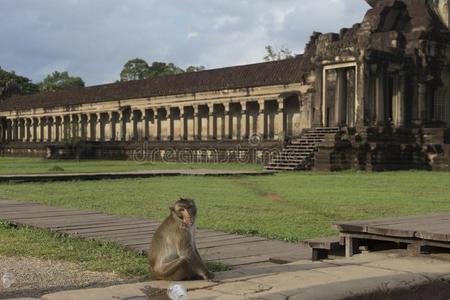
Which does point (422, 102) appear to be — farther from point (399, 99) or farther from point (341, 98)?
point (341, 98)

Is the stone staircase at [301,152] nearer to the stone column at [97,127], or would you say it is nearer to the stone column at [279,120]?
the stone column at [279,120]

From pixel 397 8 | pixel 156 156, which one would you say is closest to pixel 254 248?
pixel 397 8

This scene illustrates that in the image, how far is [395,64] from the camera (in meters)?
32.2

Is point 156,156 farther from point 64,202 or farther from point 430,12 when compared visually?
point 64,202

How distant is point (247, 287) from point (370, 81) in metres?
27.6

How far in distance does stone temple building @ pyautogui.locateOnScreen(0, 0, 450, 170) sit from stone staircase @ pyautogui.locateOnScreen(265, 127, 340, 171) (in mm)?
62

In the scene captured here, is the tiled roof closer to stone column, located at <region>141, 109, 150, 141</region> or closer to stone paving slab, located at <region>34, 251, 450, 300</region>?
stone column, located at <region>141, 109, 150, 141</region>

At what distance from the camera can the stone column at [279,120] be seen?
4059 cm

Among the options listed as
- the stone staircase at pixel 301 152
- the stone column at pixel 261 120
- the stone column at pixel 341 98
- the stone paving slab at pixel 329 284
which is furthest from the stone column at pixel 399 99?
the stone paving slab at pixel 329 284

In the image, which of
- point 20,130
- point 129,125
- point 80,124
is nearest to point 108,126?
point 80,124

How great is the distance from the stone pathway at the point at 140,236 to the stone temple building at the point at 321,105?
63.3ft

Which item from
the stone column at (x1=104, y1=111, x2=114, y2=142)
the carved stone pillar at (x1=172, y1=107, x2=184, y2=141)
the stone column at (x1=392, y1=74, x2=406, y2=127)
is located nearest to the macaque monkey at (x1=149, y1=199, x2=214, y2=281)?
the stone column at (x1=392, y1=74, x2=406, y2=127)

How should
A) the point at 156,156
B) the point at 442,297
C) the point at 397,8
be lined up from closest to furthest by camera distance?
the point at 442,297
the point at 397,8
the point at 156,156

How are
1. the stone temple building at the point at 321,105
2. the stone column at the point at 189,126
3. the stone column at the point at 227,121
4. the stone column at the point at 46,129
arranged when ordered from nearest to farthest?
the stone temple building at the point at 321,105 < the stone column at the point at 227,121 < the stone column at the point at 189,126 < the stone column at the point at 46,129
